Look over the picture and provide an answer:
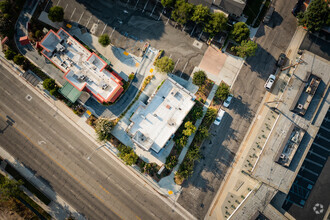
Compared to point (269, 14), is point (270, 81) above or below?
below

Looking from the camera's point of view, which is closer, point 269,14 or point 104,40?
point 104,40

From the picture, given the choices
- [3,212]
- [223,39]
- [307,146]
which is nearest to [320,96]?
[307,146]

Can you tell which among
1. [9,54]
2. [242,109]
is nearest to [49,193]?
[9,54]

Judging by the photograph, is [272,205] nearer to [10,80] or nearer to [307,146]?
[307,146]

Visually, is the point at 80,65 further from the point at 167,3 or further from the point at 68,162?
the point at 167,3

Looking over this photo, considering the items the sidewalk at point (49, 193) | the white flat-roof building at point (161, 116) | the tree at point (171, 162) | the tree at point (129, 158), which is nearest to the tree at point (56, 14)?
the white flat-roof building at point (161, 116)

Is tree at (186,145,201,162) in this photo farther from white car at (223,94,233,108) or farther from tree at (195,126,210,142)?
white car at (223,94,233,108)
